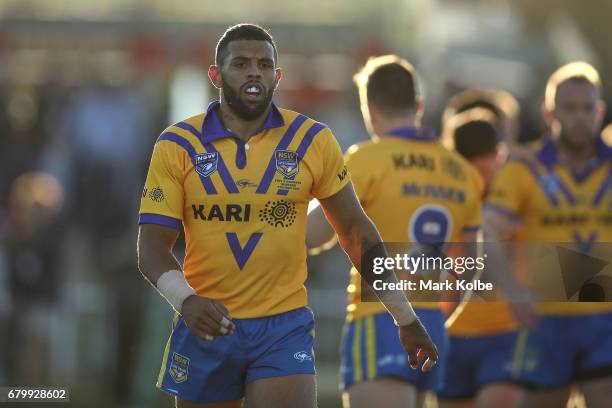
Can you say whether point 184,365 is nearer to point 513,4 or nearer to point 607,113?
point 607,113

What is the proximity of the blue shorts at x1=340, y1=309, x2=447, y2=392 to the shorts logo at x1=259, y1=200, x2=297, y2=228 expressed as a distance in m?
1.47

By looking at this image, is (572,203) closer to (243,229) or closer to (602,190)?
(602,190)

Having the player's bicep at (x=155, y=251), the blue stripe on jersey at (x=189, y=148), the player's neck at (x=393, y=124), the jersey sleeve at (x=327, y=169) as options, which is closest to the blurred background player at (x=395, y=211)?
the player's neck at (x=393, y=124)

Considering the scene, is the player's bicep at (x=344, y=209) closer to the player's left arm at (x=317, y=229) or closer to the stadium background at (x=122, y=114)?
the player's left arm at (x=317, y=229)

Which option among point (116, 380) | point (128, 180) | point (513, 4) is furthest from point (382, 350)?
point (513, 4)

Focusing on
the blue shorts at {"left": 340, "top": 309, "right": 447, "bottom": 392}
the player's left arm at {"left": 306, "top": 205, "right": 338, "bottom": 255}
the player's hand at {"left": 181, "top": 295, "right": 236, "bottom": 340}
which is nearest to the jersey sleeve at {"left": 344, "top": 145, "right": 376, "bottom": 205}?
the player's left arm at {"left": 306, "top": 205, "right": 338, "bottom": 255}

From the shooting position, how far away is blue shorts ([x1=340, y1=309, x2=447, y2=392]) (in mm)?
A: 8500

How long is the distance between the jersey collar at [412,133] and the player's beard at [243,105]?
64.1 inches

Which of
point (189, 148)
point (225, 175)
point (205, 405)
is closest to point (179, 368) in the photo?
point (205, 405)

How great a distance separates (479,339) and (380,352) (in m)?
1.87

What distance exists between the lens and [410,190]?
28.4ft

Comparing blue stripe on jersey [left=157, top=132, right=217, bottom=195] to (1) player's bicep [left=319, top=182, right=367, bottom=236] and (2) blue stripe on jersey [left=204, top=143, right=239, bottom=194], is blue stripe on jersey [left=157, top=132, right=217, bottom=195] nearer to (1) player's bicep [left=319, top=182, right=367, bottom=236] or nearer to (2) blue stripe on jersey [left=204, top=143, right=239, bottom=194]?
(2) blue stripe on jersey [left=204, top=143, right=239, bottom=194]

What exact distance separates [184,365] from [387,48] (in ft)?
40.2

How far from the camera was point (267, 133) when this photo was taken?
7391mm
